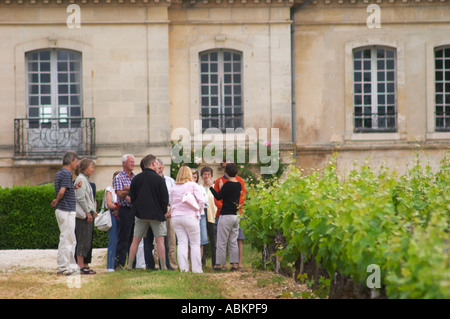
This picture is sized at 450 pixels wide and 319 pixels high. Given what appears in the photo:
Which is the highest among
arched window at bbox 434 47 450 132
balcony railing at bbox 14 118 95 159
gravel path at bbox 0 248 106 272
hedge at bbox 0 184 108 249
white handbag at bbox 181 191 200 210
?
arched window at bbox 434 47 450 132

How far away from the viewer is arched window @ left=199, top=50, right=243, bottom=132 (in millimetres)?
18594

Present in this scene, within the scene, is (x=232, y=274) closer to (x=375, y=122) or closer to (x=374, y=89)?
(x=375, y=122)

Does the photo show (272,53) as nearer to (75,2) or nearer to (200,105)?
(200,105)

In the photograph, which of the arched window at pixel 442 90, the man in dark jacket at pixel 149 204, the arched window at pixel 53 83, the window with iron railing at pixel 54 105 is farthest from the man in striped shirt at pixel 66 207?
the arched window at pixel 442 90

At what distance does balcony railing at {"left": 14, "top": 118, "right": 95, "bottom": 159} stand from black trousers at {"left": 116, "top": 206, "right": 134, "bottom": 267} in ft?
23.7

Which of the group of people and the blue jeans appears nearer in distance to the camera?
the group of people

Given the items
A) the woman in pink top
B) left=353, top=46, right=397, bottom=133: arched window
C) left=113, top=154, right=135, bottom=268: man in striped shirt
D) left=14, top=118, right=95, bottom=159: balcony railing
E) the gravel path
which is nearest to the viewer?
the woman in pink top

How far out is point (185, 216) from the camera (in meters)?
10.3

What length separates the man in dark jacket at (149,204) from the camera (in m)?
10.2

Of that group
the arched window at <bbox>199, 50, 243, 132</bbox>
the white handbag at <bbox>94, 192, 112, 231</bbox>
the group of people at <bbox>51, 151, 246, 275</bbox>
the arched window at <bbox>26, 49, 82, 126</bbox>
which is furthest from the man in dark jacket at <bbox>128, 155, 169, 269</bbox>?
the arched window at <bbox>26, 49, 82, 126</bbox>

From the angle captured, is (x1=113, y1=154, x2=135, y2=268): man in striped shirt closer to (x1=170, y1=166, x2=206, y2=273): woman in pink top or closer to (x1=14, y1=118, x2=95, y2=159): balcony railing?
(x1=170, y1=166, x2=206, y2=273): woman in pink top

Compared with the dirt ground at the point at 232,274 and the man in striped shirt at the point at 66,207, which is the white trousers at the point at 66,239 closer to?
the man in striped shirt at the point at 66,207

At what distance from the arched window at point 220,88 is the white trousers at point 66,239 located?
8777 millimetres
